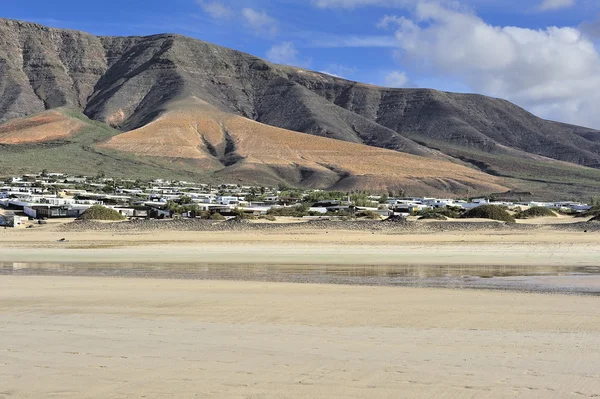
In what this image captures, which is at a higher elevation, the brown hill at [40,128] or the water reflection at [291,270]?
the brown hill at [40,128]

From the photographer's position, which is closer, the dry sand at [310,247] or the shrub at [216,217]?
the dry sand at [310,247]

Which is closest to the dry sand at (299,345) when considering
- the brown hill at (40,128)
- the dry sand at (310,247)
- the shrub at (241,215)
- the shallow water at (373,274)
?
the shallow water at (373,274)

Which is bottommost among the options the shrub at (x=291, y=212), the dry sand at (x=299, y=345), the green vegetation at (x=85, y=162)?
the dry sand at (x=299, y=345)

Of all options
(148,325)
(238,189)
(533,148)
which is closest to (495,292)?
(148,325)

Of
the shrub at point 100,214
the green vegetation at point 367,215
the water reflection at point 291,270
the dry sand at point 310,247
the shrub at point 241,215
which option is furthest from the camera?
the green vegetation at point 367,215

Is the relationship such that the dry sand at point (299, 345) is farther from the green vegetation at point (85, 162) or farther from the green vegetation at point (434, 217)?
the green vegetation at point (85, 162)

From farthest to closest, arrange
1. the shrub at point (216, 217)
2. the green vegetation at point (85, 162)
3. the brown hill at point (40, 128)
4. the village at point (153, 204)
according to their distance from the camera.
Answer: the brown hill at point (40, 128) < the green vegetation at point (85, 162) < the village at point (153, 204) < the shrub at point (216, 217)

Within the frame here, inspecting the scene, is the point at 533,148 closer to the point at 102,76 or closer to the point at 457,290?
the point at 102,76
